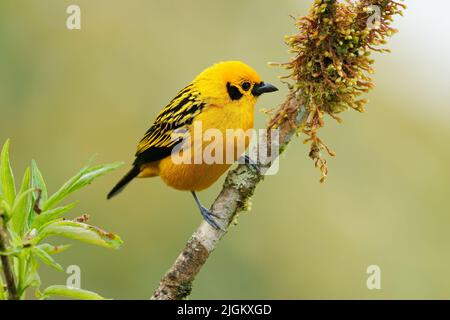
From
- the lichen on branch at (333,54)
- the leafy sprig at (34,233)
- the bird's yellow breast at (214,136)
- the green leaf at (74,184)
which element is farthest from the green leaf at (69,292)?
the bird's yellow breast at (214,136)

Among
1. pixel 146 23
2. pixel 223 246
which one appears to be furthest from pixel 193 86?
pixel 146 23

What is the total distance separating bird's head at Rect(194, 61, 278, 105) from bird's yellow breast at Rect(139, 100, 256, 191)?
54 millimetres

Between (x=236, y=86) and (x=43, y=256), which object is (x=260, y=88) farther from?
(x=43, y=256)

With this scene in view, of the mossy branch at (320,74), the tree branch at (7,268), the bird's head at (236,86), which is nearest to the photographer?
the tree branch at (7,268)

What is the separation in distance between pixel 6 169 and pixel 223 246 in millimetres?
5177

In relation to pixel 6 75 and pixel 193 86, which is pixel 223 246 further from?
pixel 6 75

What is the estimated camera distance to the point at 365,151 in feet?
24.5

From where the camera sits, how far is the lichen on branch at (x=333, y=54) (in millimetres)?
3309

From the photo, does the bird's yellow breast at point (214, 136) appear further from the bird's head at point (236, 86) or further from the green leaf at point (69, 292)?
the green leaf at point (69, 292)

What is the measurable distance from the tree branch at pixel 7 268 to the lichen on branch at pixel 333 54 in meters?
2.03

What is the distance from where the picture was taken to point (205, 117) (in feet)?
15.5

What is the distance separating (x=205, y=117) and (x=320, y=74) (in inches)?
56.3

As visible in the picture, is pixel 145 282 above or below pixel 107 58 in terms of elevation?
below

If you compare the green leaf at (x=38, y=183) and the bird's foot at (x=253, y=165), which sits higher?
the bird's foot at (x=253, y=165)
